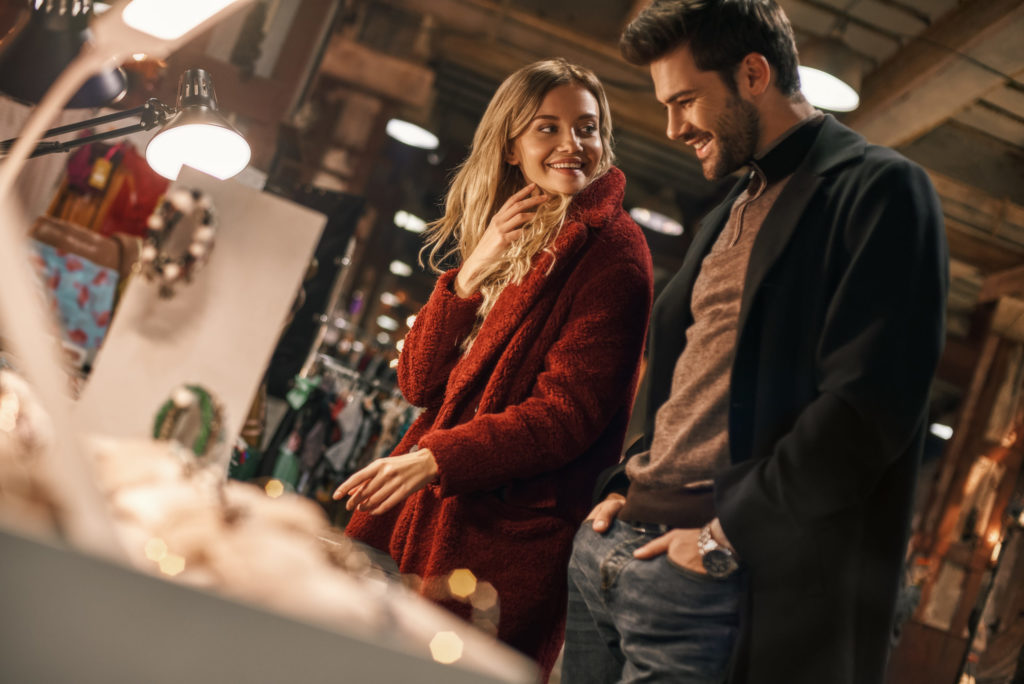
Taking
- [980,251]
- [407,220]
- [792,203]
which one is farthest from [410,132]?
[792,203]

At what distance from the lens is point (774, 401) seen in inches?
44.5

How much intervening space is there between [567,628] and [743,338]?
0.66 metres

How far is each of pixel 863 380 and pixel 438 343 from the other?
2.97 feet

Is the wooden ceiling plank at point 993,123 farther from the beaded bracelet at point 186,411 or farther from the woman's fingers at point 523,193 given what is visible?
the beaded bracelet at point 186,411

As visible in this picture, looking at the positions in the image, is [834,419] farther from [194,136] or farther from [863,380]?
[194,136]

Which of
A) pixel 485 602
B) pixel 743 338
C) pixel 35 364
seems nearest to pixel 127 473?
pixel 35 364

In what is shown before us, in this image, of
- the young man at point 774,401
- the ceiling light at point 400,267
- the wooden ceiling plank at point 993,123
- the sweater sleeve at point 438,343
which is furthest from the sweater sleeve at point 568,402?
the ceiling light at point 400,267

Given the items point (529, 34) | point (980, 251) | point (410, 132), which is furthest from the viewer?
point (410, 132)

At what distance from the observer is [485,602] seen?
1017 mm

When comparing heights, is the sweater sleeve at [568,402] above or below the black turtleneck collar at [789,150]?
below

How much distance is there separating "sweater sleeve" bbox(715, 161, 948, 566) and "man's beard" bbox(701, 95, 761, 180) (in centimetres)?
25

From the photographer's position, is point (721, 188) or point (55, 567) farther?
point (721, 188)

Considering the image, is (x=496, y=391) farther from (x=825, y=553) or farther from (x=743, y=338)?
(x=825, y=553)

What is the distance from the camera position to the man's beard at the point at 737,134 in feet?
4.36
